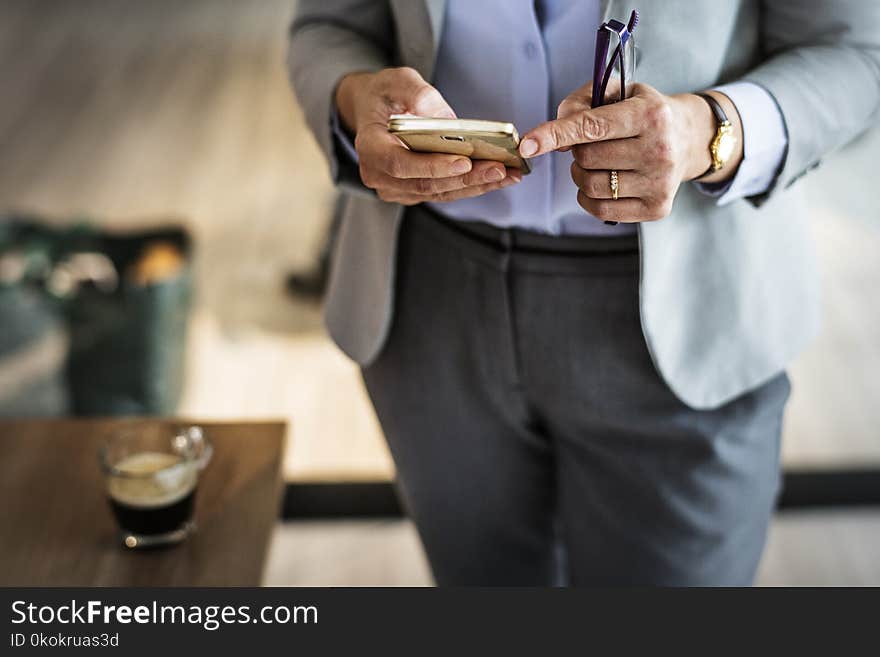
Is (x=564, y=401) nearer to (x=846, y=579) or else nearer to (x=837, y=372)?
(x=846, y=579)

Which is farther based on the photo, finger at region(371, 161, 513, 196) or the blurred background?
the blurred background

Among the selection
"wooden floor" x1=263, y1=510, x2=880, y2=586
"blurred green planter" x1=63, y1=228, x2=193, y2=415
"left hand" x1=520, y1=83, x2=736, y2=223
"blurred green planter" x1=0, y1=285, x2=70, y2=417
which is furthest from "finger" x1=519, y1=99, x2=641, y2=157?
"blurred green planter" x1=0, y1=285, x2=70, y2=417

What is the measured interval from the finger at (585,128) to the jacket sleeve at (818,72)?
0.53ft

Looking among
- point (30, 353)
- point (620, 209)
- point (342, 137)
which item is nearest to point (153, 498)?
point (342, 137)

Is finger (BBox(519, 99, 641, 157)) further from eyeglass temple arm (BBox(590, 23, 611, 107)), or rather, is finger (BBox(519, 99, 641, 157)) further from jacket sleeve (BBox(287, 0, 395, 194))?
jacket sleeve (BBox(287, 0, 395, 194))

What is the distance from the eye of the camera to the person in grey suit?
0.78 meters

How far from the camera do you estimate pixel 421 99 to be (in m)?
0.78

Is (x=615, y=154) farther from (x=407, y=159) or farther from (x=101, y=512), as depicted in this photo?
(x=101, y=512)

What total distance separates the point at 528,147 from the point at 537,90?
14 centimetres

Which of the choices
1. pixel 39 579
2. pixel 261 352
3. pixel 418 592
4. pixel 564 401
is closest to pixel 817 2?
pixel 564 401

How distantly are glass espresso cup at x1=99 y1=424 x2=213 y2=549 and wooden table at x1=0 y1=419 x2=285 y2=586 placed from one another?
19mm

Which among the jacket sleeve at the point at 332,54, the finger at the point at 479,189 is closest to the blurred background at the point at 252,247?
the finger at the point at 479,189

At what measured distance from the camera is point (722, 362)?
34.5 inches

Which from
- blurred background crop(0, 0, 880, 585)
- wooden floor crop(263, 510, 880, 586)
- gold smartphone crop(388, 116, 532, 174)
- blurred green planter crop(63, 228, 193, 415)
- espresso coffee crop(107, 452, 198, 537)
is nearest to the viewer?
gold smartphone crop(388, 116, 532, 174)
